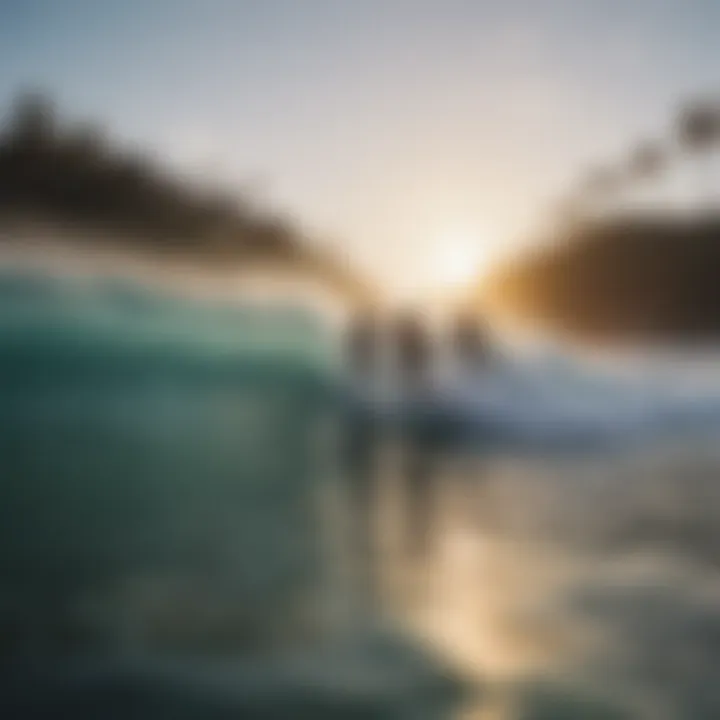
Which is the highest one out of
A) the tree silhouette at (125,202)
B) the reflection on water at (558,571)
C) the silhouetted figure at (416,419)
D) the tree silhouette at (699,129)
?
the tree silhouette at (699,129)

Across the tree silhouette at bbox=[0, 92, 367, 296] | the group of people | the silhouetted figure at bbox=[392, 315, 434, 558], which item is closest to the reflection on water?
the silhouetted figure at bbox=[392, 315, 434, 558]

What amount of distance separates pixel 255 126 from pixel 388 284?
11.4 inches

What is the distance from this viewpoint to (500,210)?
4.23 ft

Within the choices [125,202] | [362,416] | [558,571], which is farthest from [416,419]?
[125,202]

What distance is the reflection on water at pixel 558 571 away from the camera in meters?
1.14

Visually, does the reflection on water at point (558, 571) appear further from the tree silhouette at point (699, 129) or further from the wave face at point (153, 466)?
the tree silhouette at point (699, 129)

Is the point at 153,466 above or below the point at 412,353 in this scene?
below

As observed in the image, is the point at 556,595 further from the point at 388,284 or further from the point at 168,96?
the point at 168,96

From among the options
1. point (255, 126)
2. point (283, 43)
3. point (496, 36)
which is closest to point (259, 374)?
point (255, 126)

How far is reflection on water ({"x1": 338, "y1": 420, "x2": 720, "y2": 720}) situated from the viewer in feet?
3.75

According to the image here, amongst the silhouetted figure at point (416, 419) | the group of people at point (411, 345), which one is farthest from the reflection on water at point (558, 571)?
the group of people at point (411, 345)

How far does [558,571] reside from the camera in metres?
1.22

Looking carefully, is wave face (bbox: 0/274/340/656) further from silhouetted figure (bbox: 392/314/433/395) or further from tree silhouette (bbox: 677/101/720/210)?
tree silhouette (bbox: 677/101/720/210)

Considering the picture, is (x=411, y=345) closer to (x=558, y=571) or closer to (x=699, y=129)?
(x=558, y=571)
